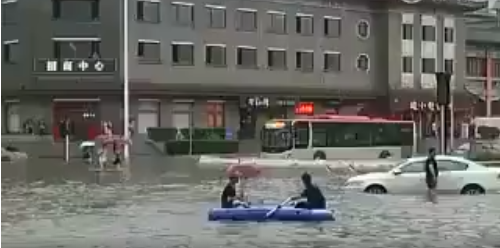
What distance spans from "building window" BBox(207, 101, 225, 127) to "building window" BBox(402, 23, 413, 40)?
18647 mm

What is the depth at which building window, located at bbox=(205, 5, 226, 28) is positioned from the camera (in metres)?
66.5

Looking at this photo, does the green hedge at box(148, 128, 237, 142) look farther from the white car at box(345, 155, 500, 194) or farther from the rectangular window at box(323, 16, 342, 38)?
the white car at box(345, 155, 500, 194)

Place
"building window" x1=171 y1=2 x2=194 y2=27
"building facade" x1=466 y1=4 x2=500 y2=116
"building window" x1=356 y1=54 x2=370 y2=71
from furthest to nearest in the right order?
"building facade" x1=466 y1=4 x2=500 y2=116 < "building window" x1=356 y1=54 x2=370 y2=71 < "building window" x1=171 y1=2 x2=194 y2=27

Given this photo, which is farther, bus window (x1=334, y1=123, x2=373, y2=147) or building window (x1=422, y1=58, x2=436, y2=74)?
building window (x1=422, y1=58, x2=436, y2=74)

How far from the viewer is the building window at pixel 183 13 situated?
64.8 meters

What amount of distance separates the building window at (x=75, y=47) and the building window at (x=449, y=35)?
32317 mm

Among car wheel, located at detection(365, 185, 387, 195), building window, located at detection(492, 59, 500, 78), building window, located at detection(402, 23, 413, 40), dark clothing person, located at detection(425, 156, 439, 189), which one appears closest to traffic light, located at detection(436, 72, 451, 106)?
dark clothing person, located at detection(425, 156, 439, 189)

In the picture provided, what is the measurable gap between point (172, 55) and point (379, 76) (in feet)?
63.1

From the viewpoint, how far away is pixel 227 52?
66.9 m

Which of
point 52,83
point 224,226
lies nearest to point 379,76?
point 52,83

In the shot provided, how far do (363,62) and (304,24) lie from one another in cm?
632

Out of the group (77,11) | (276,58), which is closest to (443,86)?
(77,11)

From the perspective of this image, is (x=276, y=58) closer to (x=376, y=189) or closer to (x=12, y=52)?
(x=12, y=52)

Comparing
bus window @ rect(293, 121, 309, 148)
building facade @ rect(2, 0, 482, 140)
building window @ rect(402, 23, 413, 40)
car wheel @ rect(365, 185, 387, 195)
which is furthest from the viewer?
building window @ rect(402, 23, 413, 40)
